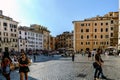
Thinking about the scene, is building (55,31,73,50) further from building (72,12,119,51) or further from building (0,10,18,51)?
building (0,10,18,51)

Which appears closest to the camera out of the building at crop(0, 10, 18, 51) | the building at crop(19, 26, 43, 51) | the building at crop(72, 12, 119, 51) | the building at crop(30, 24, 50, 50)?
the building at crop(0, 10, 18, 51)

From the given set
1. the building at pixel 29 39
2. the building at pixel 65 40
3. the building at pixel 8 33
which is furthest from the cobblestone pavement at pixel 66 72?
the building at pixel 65 40

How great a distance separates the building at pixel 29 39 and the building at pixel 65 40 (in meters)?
24.7

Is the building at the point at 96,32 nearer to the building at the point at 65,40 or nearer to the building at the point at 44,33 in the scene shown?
the building at the point at 44,33

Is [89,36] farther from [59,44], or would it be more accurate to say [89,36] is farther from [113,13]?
[59,44]

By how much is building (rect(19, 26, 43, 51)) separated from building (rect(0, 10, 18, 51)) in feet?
17.7

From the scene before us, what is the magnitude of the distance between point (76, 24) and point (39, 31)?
3371 cm

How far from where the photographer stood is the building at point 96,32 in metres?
81.1

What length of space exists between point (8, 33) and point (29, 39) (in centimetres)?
2333

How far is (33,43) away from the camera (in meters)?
106

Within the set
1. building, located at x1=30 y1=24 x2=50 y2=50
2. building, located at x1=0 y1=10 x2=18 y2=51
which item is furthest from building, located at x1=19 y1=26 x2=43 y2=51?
building, located at x1=0 y1=10 x2=18 y2=51

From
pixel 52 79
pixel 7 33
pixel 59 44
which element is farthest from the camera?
pixel 59 44

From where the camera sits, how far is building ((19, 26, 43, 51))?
312ft

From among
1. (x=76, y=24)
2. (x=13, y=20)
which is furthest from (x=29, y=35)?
(x=76, y=24)
